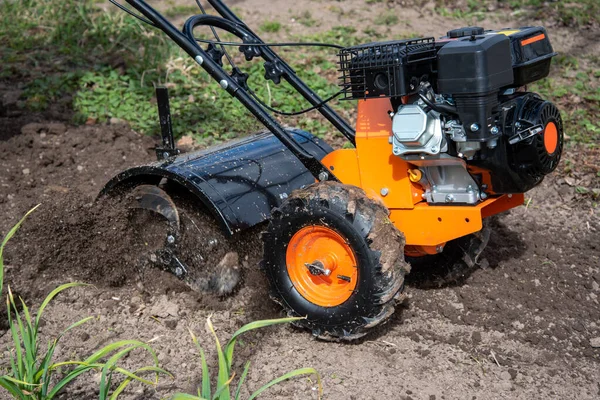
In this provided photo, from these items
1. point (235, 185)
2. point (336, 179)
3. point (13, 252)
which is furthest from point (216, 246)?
point (13, 252)

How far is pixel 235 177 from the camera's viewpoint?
3.79 meters

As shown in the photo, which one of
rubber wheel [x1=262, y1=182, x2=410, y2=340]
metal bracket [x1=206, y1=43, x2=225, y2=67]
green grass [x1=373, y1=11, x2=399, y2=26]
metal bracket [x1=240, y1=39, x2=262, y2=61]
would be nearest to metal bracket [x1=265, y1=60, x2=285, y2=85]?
metal bracket [x1=240, y1=39, x2=262, y2=61]

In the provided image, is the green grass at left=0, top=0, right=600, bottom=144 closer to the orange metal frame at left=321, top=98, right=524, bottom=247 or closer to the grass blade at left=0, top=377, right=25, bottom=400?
the orange metal frame at left=321, top=98, right=524, bottom=247

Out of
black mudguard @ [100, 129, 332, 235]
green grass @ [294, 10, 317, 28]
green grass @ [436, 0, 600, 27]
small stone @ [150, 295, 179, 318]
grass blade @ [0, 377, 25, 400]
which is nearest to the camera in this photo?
grass blade @ [0, 377, 25, 400]

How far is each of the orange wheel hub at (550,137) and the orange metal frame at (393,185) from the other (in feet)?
1.06

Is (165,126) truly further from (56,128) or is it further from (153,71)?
(153,71)

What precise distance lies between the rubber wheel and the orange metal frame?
6.6 inches

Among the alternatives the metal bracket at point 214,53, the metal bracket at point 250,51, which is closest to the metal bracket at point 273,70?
the metal bracket at point 250,51

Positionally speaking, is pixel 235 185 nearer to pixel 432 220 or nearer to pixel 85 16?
pixel 432 220

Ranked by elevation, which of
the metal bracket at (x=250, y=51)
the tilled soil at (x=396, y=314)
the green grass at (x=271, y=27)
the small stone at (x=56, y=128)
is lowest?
the tilled soil at (x=396, y=314)

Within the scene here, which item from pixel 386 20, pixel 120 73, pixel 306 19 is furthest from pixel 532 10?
pixel 120 73

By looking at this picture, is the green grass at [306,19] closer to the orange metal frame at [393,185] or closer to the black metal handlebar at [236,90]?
the black metal handlebar at [236,90]

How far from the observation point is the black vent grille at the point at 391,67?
3.12m

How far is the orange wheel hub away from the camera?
3.15 m
